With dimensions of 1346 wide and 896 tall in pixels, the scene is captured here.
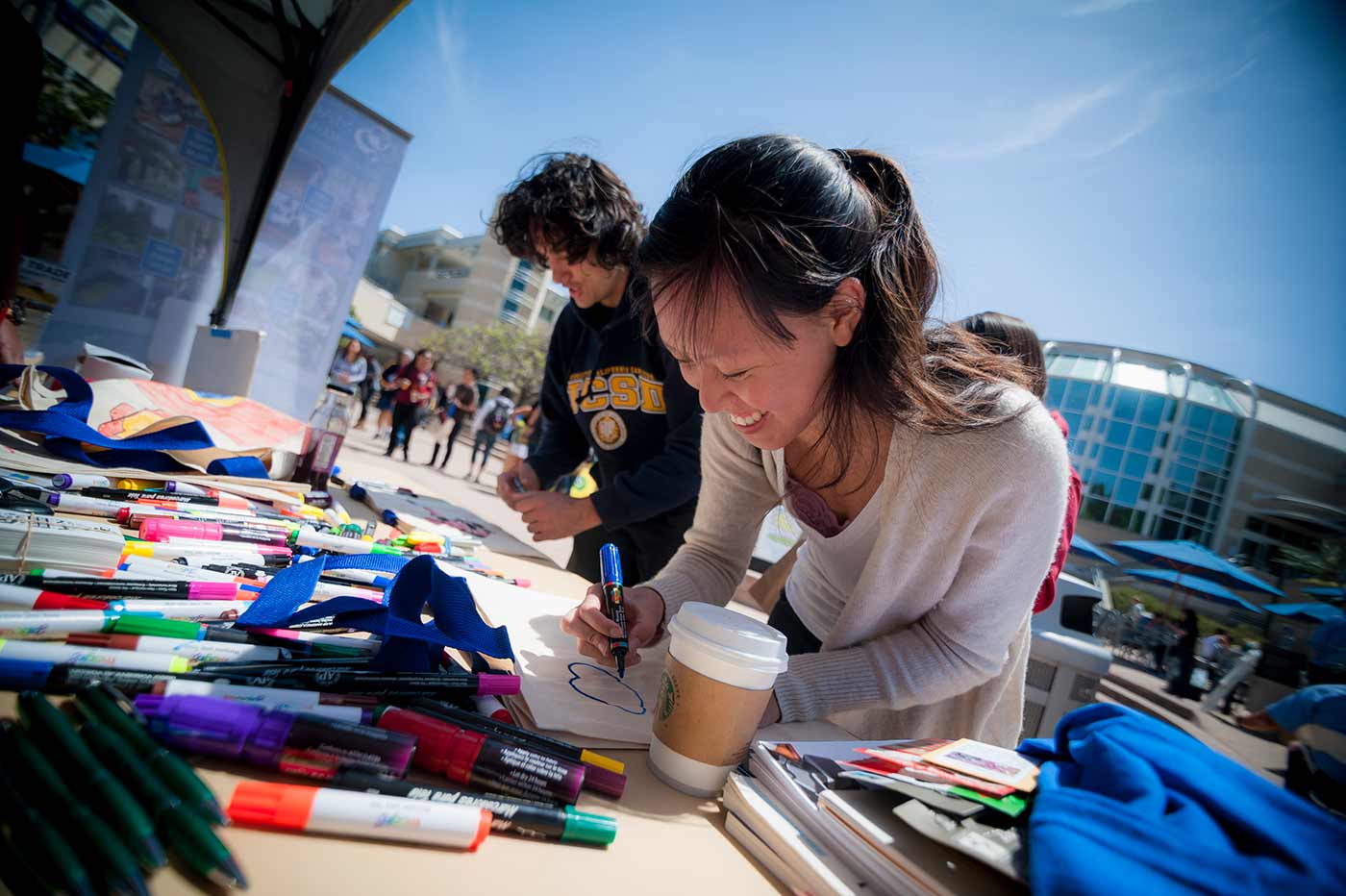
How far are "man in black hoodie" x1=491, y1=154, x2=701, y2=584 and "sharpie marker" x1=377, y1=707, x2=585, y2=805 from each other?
3.29 feet

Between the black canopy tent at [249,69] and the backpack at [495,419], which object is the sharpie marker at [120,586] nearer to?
the black canopy tent at [249,69]

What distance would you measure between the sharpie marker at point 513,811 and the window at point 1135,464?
23.9m

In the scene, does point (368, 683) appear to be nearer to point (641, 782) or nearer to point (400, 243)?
point (641, 782)

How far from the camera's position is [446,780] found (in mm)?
564

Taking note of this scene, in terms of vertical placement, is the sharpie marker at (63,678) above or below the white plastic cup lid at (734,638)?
below

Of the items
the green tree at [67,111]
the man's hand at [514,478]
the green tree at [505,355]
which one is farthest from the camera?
the green tree at [505,355]

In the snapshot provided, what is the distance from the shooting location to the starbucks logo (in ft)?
2.25

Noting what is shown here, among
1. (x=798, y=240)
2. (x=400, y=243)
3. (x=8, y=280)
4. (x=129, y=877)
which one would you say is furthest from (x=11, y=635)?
(x=400, y=243)

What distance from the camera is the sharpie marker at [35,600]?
61 cm

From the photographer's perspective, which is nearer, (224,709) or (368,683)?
(224,709)

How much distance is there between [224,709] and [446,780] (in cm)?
20

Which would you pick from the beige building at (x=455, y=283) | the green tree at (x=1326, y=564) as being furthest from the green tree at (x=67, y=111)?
the beige building at (x=455, y=283)

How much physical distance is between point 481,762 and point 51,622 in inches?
17.4

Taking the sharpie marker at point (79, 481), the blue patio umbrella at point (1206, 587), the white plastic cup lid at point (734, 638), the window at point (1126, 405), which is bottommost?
the sharpie marker at point (79, 481)
